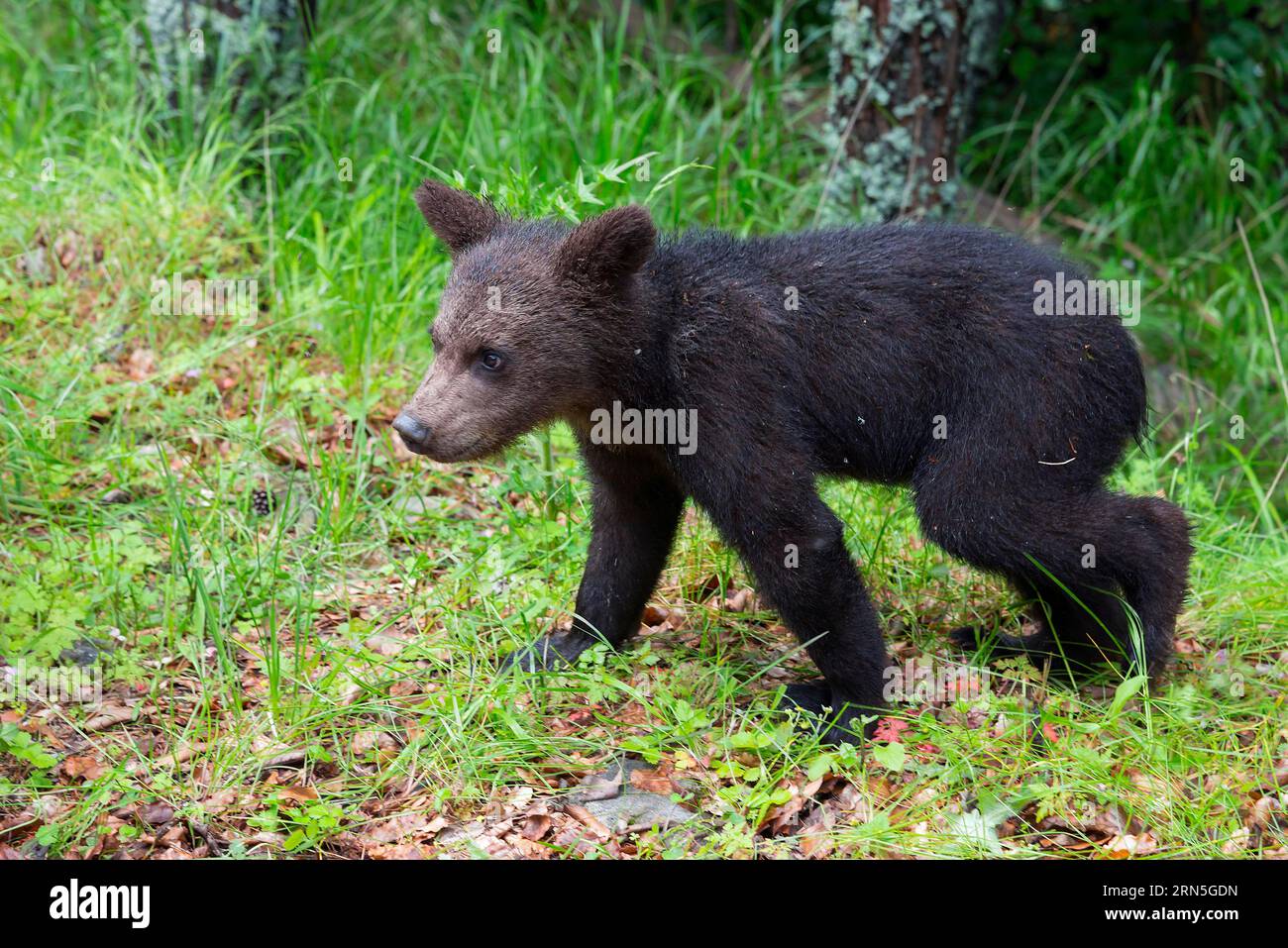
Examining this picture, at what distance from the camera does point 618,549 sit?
466 centimetres

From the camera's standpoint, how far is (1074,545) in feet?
14.0

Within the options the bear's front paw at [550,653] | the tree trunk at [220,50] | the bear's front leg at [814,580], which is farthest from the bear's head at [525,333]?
the tree trunk at [220,50]

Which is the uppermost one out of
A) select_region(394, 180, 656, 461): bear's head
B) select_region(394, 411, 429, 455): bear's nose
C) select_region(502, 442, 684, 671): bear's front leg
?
select_region(394, 180, 656, 461): bear's head

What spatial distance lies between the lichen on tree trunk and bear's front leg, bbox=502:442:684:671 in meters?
2.93

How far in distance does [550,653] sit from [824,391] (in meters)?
1.44

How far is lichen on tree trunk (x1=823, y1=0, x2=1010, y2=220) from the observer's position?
6418 millimetres

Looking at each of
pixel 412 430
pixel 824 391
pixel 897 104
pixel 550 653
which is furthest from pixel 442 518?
pixel 897 104

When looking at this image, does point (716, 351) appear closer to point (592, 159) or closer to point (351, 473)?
point (351, 473)

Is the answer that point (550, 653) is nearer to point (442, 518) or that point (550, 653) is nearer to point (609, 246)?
point (442, 518)

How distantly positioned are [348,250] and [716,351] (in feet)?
9.71

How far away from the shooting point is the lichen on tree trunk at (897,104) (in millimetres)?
6418

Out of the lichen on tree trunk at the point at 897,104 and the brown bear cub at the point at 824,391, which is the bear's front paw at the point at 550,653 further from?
the lichen on tree trunk at the point at 897,104

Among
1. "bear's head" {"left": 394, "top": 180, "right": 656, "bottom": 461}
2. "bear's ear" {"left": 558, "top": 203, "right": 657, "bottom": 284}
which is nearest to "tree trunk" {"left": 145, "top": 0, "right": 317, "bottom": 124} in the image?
"bear's head" {"left": 394, "top": 180, "right": 656, "bottom": 461}

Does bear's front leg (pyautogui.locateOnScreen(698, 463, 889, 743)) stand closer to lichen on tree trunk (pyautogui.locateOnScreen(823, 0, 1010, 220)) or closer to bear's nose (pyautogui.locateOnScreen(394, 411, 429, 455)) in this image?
bear's nose (pyautogui.locateOnScreen(394, 411, 429, 455))
